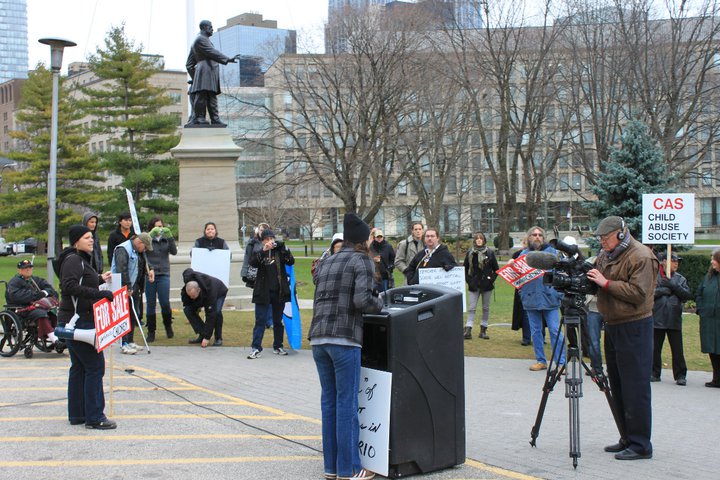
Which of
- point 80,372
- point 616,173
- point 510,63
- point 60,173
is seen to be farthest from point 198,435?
point 60,173

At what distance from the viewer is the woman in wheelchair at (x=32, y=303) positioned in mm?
11969

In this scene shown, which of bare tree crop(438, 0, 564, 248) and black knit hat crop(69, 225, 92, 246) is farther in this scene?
bare tree crop(438, 0, 564, 248)

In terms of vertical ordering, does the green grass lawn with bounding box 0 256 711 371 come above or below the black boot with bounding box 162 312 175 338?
below

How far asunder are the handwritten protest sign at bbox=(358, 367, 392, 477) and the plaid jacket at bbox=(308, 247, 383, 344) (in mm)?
399

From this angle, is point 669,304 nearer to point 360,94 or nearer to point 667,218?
point 667,218

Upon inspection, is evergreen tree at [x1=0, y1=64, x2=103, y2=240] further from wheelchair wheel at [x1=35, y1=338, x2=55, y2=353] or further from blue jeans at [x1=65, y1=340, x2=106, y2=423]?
blue jeans at [x1=65, y1=340, x2=106, y2=423]

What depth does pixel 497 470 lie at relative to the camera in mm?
6371

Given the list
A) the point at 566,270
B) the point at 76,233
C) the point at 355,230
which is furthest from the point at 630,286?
the point at 76,233

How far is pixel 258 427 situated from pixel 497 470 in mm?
2470

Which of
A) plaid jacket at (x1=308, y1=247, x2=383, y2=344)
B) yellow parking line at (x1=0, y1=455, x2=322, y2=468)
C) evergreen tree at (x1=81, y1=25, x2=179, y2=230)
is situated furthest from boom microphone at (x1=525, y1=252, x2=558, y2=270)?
evergreen tree at (x1=81, y1=25, x2=179, y2=230)

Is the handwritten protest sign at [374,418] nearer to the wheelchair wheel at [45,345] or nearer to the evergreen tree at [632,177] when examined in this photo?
the wheelchair wheel at [45,345]

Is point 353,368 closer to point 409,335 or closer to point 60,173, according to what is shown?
point 409,335

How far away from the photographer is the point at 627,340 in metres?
6.70

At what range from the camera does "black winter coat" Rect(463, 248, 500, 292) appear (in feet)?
45.6
